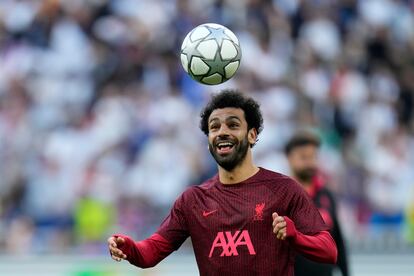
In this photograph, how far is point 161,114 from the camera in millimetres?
13617

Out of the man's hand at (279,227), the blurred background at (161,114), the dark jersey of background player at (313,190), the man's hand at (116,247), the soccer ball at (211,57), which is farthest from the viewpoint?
the blurred background at (161,114)

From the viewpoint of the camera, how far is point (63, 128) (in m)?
13.7

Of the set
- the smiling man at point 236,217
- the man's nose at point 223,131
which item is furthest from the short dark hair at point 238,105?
the man's nose at point 223,131

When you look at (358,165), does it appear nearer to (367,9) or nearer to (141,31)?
(367,9)

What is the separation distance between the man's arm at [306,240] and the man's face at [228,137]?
0.56 meters

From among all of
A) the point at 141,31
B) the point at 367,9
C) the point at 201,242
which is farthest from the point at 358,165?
the point at 201,242

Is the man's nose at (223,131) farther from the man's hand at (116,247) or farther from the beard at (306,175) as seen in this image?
the beard at (306,175)

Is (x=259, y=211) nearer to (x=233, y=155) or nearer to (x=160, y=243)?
(x=233, y=155)

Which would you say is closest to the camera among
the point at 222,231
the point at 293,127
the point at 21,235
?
the point at 222,231

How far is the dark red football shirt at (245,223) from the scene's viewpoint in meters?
6.14

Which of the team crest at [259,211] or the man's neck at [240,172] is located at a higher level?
the man's neck at [240,172]

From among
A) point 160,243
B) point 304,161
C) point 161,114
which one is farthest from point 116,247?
point 161,114

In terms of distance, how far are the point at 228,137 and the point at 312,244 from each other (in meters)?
0.77

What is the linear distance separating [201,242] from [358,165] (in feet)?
22.0
